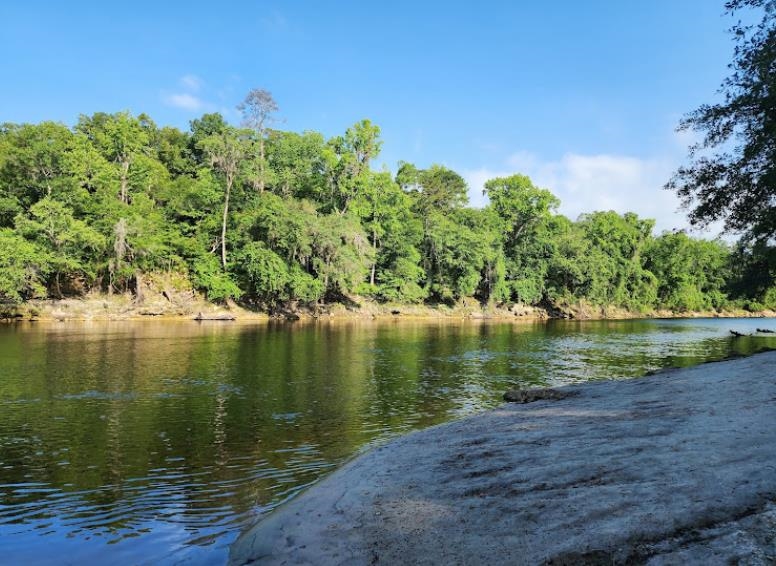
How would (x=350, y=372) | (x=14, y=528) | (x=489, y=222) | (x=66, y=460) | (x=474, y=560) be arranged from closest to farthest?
1. (x=474, y=560)
2. (x=14, y=528)
3. (x=66, y=460)
4. (x=350, y=372)
5. (x=489, y=222)

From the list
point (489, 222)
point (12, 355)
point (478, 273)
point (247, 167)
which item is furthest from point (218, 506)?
point (489, 222)

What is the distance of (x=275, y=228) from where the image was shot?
62312mm

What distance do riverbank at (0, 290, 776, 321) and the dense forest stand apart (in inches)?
57.3

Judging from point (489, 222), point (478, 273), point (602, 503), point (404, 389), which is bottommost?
point (404, 389)

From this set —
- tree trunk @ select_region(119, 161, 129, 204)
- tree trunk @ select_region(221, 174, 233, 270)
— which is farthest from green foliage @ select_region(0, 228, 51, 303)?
tree trunk @ select_region(221, 174, 233, 270)

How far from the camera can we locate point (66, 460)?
35.4ft

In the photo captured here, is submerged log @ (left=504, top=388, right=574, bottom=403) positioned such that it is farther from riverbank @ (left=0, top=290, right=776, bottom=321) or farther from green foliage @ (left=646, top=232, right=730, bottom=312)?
green foliage @ (left=646, top=232, right=730, bottom=312)

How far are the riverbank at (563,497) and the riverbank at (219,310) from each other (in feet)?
169

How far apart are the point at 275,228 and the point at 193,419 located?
49.6 m

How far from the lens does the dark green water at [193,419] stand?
25.5ft

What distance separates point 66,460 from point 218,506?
4.56 meters

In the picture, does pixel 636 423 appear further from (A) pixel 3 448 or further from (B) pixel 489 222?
(B) pixel 489 222

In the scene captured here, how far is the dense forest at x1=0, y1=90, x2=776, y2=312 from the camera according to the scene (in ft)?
176

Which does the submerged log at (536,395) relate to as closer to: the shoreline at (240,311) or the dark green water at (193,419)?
the dark green water at (193,419)
